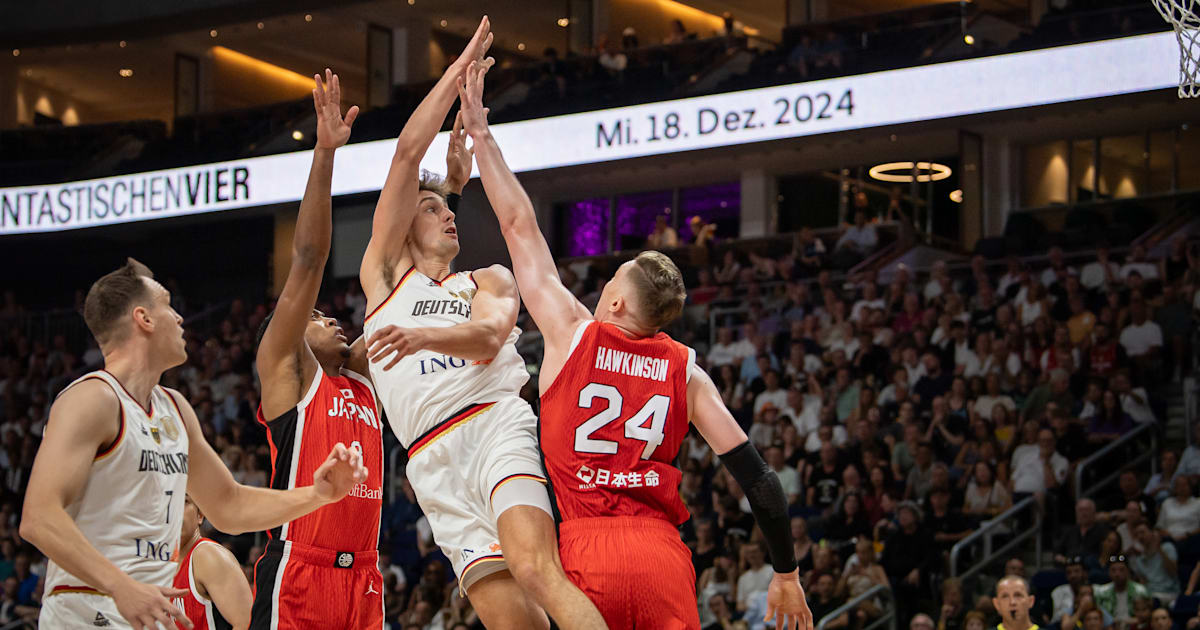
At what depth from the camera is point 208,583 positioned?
18.4 ft

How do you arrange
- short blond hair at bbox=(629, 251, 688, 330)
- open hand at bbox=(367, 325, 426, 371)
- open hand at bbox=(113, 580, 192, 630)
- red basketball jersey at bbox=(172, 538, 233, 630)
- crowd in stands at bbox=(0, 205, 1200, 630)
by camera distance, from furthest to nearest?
crowd in stands at bbox=(0, 205, 1200, 630) → red basketball jersey at bbox=(172, 538, 233, 630) → short blond hair at bbox=(629, 251, 688, 330) → open hand at bbox=(367, 325, 426, 371) → open hand at bbox=(113, 580, 192, 630)

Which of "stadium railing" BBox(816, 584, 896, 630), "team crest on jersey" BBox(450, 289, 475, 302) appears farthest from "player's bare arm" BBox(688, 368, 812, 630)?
"stadium railing" BBox(816, 584, 896, 630)

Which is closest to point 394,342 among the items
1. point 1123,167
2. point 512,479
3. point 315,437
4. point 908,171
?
point 512,479

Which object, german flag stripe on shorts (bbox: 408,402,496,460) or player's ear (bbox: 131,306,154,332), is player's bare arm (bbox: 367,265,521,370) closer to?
german flag stripe on shorts (bbox: 408,402,496,460)

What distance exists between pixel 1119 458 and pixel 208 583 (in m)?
8.79

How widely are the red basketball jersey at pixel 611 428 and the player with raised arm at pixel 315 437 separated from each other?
1048 millimetres

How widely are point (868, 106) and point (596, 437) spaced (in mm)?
8861

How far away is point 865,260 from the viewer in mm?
17312

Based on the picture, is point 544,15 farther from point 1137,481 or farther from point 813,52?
point 1137,481

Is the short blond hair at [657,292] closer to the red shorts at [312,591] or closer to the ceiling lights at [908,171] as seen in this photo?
the red shorts at [312,591]

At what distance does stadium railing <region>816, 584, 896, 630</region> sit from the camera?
10.1 meters

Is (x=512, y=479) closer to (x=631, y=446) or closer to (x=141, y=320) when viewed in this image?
(x=631, y=446)

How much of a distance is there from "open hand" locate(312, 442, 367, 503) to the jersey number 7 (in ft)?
2.36

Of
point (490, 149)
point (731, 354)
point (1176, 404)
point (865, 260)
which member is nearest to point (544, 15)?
point (865, 260)
